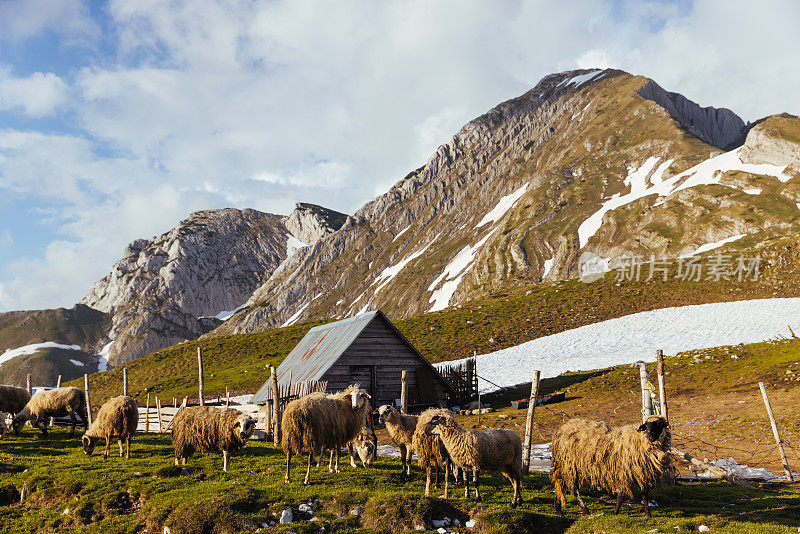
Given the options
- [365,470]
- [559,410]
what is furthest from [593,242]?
[365,470]

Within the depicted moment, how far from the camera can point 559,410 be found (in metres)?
34.4

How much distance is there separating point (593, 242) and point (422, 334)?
6814 centimetres

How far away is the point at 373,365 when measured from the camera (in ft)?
116

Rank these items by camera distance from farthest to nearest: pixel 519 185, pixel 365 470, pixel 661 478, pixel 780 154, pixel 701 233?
pixel 519 185
pixel 780 154
pixel 701 233
pixel 365 470
pixel 661 478

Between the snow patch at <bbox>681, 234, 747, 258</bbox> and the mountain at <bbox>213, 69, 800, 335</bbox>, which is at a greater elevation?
the mountain at <bbox>213, 69, 800, 335</bbox>

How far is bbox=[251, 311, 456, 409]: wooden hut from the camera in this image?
34031mm

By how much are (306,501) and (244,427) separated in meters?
5.02

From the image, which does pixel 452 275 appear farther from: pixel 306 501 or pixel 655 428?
pixel 306 501

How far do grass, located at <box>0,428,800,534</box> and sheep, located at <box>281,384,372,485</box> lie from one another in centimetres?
98

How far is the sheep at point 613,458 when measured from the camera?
1314 centimetres

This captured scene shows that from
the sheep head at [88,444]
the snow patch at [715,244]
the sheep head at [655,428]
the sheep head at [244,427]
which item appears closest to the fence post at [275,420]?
the sheep head at [244,427]

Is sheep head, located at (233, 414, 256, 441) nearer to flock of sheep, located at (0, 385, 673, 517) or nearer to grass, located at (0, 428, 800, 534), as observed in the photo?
flock of sheep, located at (0, 385, 673, 517)

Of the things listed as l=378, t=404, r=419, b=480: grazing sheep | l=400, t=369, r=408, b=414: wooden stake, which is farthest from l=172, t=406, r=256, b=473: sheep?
l=400, t=369, r=408, b=414: wooden stake

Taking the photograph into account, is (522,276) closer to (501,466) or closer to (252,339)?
(252,339)
